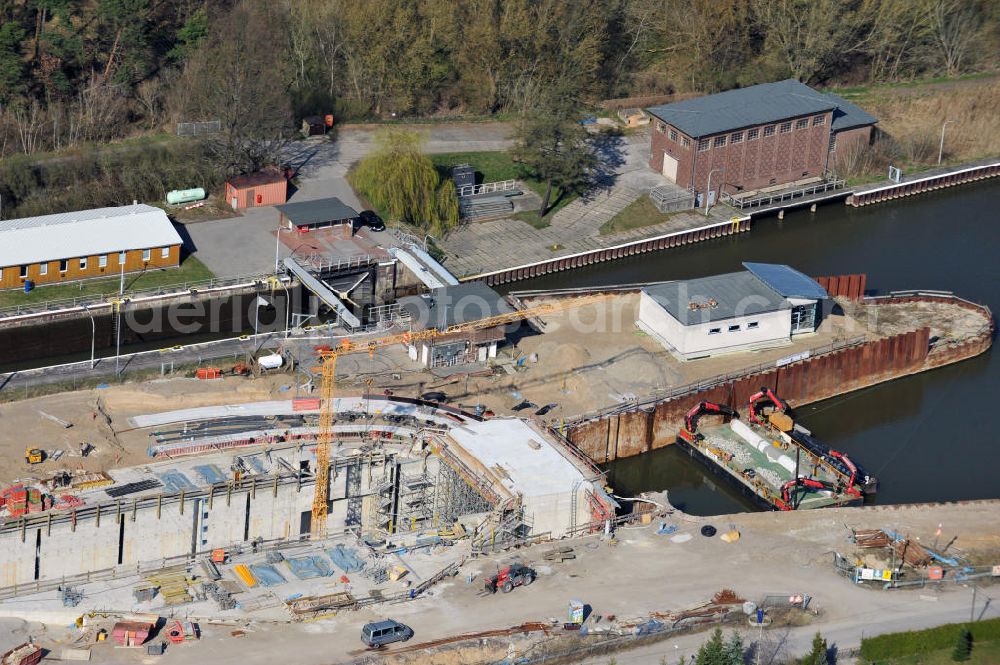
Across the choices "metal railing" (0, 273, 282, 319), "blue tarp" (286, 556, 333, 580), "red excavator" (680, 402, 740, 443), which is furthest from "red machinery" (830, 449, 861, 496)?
"metal railing" (0, 273, 282, 319)

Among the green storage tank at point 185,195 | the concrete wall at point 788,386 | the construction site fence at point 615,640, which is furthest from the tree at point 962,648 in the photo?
the green storage tank at point 185,195

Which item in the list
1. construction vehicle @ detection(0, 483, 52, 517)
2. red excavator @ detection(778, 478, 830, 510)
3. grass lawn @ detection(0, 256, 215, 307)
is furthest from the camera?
grass lawn @ detection(0, 256, 215, 307)

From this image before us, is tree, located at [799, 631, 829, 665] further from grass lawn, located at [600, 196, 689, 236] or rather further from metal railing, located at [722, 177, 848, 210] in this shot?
metal railing, located at [722, 177, 848, 210]

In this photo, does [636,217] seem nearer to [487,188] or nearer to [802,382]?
[487,188]

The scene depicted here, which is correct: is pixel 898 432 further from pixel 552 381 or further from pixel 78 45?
pixel 78 45

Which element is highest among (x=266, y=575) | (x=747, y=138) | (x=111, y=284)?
(x=747, y=138)

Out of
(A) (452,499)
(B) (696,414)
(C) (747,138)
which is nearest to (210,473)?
(A) (452,499)

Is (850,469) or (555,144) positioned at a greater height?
(555,144)
